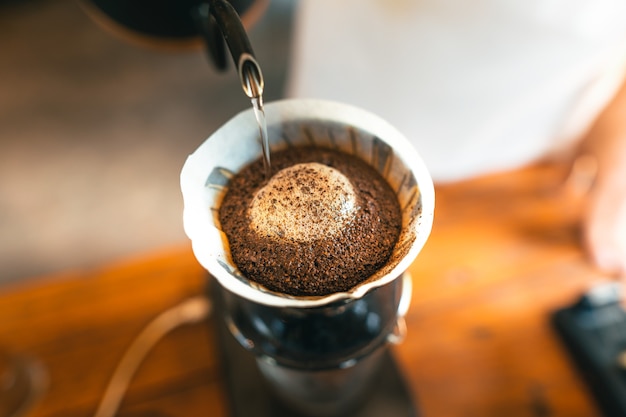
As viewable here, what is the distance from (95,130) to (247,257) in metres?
1.51

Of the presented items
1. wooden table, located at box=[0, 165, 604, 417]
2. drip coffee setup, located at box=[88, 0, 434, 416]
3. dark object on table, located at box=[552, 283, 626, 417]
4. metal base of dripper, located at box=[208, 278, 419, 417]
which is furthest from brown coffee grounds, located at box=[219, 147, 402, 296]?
dark object on table, located at box=[552, 283, 626, 417]

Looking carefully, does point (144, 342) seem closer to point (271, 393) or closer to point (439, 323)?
point (271, 393)

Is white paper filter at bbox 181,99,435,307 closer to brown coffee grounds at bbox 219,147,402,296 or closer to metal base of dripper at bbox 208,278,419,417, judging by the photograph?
brown coffee grounds at bbox 219,147,402,296

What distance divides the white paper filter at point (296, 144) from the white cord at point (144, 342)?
47 cm

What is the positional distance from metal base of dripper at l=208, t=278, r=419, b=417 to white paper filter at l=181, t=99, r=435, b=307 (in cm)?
35

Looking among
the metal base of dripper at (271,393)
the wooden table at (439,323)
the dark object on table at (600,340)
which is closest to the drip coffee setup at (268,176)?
the metal base of dripper at (271,393)

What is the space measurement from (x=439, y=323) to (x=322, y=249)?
524 millimetres

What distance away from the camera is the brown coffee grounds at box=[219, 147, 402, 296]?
43cm

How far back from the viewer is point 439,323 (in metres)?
0.88

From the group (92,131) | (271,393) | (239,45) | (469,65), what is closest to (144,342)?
(271,393)

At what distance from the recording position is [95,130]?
1.75 meters

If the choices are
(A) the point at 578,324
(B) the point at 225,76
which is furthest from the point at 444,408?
(B) the point at 225,76

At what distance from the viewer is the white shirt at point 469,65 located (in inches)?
34.7

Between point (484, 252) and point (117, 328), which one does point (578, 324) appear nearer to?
point (484, 252)
